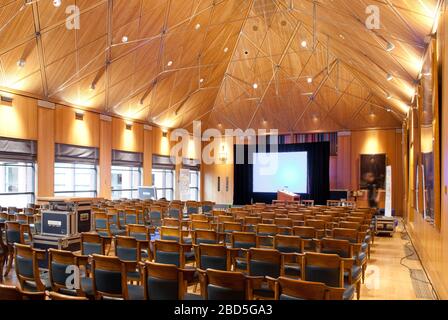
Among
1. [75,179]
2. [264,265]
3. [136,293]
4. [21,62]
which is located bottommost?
[136,293]

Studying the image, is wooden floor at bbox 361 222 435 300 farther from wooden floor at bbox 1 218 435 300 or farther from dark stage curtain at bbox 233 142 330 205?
dark stage curtain at bbox 233 142 330 205

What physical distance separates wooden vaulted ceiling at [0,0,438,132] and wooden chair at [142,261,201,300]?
224 inches

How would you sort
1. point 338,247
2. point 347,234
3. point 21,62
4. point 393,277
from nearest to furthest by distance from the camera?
point 338,247
point 347,234
point 393,277
point 21,62

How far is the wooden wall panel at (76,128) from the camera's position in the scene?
14.4 metres

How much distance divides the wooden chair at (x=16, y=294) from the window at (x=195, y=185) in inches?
815

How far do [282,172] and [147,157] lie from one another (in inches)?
326

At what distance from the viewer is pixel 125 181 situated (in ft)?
60.7

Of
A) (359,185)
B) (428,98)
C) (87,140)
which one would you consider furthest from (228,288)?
(359,185)

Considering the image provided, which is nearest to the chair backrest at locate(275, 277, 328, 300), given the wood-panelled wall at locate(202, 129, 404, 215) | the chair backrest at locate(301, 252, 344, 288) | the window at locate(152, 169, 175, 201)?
the chair backrest at locate(301, 252, 344, 288)

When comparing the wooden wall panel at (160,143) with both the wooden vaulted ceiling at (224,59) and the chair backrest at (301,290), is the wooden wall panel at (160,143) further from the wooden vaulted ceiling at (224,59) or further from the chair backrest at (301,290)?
the chair backrest at (301,290)

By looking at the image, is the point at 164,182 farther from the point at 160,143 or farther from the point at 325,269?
the point at 325,269

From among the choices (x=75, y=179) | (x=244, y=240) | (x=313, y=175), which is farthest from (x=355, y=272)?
(x=313, y=175)

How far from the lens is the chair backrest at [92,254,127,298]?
3.94m
